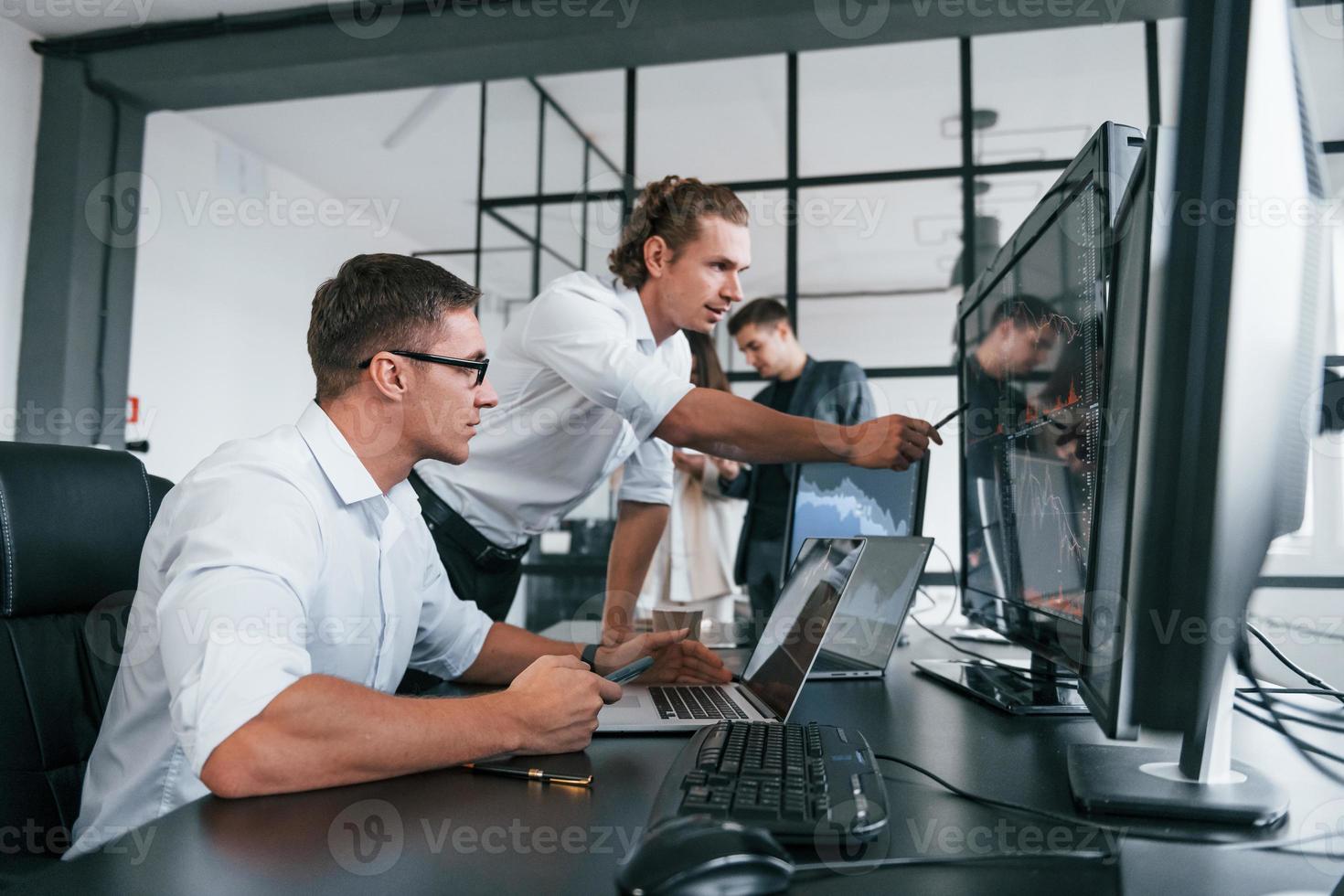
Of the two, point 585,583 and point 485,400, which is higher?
point 485,400

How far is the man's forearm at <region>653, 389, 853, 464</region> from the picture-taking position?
1.38 m

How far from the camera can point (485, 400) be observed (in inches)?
47.5

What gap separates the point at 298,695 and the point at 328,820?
0.13 metres

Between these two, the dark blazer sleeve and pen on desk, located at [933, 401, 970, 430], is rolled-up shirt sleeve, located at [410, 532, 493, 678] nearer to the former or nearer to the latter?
pen on desk, located at [933, 401, 970, 430]

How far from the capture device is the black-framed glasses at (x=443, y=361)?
1.14m

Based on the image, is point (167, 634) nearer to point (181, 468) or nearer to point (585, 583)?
point (585, 583)

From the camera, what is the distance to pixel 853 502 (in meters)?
1.66

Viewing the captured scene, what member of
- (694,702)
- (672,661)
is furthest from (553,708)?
(672,661)

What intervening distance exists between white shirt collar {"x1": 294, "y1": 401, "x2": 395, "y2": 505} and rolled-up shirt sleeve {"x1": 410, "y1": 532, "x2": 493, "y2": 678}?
0.19 metres

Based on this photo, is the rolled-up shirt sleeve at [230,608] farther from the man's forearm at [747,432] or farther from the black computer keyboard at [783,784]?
the man's forearm at [747,432]

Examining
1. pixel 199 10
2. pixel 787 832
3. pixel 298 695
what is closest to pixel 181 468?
pixel 199 10

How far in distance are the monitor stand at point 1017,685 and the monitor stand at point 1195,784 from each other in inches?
10.7

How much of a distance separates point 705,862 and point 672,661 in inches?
29.5

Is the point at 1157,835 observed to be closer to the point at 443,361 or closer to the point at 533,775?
the point at 533,775
